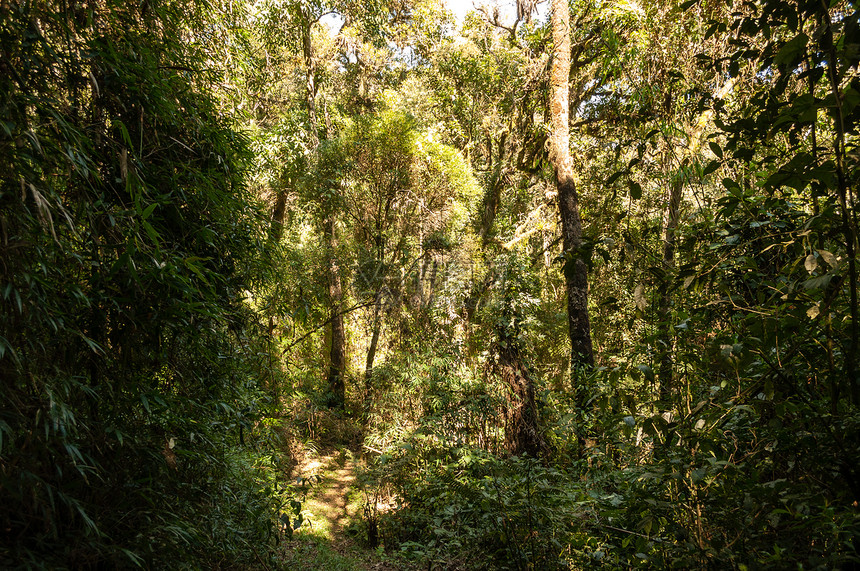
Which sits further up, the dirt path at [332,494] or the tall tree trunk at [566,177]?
the tall tree trunk at [566,177]

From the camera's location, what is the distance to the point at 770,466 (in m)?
1.73

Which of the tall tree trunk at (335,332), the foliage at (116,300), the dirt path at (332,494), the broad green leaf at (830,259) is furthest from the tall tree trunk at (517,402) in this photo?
the broad green leaf at (830,259)

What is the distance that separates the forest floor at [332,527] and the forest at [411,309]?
54 millimetres

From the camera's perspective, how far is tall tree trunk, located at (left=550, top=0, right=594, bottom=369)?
5992mm

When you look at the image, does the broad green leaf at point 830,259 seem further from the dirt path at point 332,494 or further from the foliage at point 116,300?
the dirt path at point 332,494

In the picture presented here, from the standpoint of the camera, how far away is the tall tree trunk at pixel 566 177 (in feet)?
19.7

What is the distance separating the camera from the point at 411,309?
6.84 metres

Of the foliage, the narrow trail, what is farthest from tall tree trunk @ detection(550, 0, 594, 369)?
the foliage

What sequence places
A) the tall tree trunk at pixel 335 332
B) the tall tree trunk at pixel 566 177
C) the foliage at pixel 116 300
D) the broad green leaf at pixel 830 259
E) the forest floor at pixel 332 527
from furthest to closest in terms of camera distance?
the tall tree trunk at pixel 335 332 → the tall tree trunk at pixel 566 177 → the forest floor at pixel 332 527 → the foliage at pixel 116 300 → the broad green leaf at pixel 830 259

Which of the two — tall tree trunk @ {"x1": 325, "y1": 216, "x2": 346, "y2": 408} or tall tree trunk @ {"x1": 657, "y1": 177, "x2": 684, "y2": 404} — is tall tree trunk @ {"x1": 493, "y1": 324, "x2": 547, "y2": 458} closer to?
tall tree trunk @ {"x1": 325, "y1": 216, "x2": 346, "y2": 408}

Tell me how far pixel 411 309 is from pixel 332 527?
3.04 meters

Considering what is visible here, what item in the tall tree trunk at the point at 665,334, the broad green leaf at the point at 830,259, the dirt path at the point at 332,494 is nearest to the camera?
the broad green leaf at the point at 830,259

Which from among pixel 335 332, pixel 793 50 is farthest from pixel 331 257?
pixel 793 50

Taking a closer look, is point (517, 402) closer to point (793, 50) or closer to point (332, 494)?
point (332, 494)
